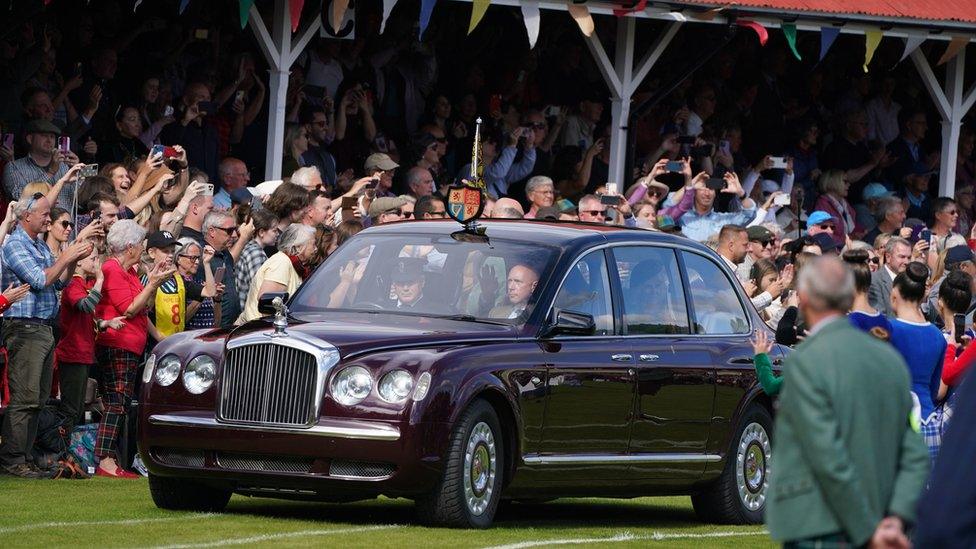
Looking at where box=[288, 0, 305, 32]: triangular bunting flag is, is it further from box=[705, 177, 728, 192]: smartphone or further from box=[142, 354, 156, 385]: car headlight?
box=[142, 354, 156, 385]: car headlight

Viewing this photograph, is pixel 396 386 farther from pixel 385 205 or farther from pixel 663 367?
pixel 385 205

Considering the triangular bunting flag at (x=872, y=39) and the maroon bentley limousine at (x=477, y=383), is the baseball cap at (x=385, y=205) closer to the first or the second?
the maroon bentley limousine at (x=477, y=383)

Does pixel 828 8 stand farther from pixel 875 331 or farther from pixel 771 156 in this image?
pixel 875 331

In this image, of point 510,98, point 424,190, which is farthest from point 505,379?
point 510,98

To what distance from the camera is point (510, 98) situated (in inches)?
921

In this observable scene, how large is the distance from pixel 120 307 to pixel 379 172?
5027 millimetres

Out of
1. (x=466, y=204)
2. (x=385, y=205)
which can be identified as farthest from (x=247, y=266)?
(x=466, y=204)

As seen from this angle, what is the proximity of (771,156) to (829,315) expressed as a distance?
18.1m

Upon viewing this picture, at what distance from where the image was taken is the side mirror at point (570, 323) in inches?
470

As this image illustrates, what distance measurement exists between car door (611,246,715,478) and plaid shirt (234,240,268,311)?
369cm

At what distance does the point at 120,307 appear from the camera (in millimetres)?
14344

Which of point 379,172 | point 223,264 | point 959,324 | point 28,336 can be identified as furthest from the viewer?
point 379,172

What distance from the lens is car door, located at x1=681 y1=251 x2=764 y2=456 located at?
13.3 meters

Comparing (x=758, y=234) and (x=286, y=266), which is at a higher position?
(x=758, y=234)
